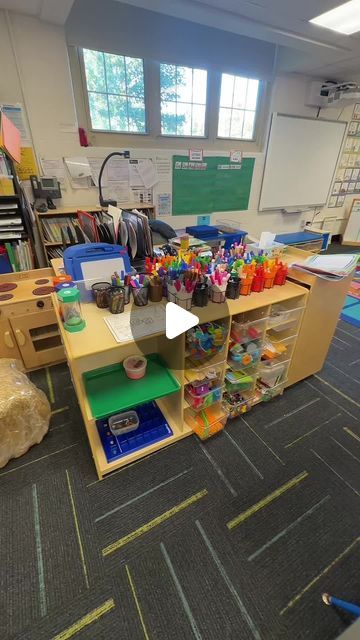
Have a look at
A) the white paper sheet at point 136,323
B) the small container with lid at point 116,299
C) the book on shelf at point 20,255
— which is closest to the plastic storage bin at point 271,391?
the white paper sheet at point 136,323

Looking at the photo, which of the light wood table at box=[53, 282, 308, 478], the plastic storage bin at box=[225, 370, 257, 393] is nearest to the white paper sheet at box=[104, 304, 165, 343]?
the light wood table at box=[53, 282, 308, 478]

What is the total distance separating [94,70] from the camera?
98.7 inches

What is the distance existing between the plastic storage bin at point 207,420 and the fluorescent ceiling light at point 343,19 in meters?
2.86

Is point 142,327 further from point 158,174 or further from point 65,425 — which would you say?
point 158,174

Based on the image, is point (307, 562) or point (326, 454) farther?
point (326, 454)

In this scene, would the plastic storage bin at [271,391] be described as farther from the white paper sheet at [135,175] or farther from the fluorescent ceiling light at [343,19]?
the fluorescent ceiling light at [343,19]

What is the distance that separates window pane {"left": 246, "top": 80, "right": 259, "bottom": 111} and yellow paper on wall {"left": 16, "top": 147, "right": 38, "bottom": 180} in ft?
8.89

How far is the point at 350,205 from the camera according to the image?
16.6ft

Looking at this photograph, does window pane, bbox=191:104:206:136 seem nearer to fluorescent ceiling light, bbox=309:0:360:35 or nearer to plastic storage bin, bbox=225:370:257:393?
fluorescent ceiling light, bbox=309:0:360:35

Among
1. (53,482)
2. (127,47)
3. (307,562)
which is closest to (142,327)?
(53,482)

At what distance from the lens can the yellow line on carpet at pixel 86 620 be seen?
910 mm

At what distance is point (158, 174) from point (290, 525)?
3239 mm

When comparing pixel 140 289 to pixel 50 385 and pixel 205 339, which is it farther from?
pixel 50 385

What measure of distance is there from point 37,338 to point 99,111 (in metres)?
2.33
